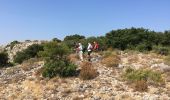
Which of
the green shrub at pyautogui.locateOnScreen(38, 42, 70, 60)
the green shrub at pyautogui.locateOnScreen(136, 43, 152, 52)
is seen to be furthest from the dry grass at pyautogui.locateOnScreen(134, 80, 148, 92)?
the green shrub at pyautogui.locateOnScreen(136, 43, 152, 52)

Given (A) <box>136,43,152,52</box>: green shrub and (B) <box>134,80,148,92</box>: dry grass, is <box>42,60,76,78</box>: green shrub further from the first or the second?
(A) <box>136,43,152,52</box>: green shrub

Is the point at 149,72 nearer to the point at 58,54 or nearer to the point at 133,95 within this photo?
the point at 133,95

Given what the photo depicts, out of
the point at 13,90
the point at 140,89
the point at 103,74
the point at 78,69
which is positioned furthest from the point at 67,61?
the point at 140,89

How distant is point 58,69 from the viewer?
30.8 m

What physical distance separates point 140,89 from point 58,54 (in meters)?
9.17

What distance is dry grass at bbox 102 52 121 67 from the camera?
3322 cm

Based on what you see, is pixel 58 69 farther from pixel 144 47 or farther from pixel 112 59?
pixel 144 47

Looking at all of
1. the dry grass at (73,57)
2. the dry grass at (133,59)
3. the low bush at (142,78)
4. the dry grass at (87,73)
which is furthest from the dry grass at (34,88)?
the dry grass at (133,59)

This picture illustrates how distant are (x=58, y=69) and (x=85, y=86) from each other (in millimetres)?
3425

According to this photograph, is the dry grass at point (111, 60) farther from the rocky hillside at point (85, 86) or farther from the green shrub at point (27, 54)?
the green shrub at point (27, 54)

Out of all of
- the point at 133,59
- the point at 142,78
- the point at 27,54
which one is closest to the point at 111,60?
the point at 133,59

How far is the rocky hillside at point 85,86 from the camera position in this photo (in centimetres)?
2647

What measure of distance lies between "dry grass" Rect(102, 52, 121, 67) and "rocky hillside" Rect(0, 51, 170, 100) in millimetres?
329

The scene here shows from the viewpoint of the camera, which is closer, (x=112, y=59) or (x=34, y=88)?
(x=34, y=88)
